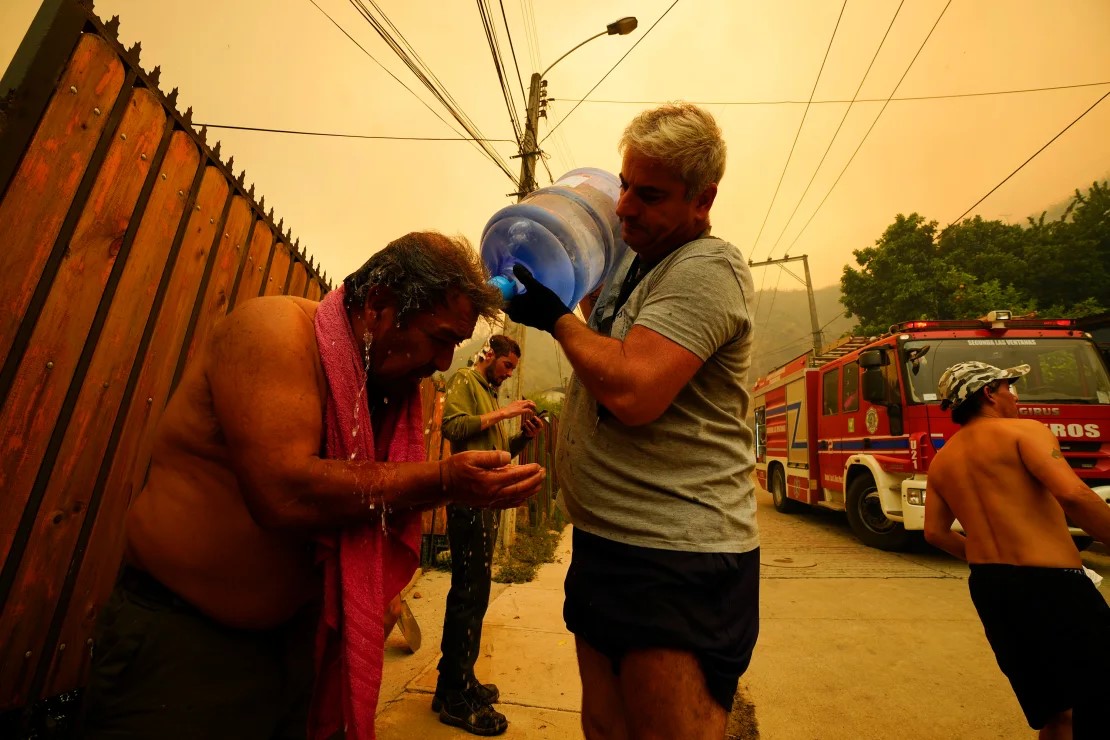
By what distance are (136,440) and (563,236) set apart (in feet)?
6.25

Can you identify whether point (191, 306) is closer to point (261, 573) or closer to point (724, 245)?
point (261, 573)

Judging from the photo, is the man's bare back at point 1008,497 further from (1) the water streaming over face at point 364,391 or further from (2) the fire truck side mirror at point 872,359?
(2) the fire truck side mirror at point 872,359

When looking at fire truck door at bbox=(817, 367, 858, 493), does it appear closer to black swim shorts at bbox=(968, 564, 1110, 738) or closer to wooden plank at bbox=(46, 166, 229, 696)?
black swim shorts at bbox=(968, 564, 1110, 738)

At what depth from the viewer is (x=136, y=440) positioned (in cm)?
202

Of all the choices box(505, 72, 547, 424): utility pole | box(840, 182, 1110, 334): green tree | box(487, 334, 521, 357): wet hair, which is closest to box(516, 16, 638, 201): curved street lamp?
box(505, 72, 547, 424): utility pole

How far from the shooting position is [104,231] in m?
1.79

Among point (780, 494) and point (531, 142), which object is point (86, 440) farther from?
point (780, 494)

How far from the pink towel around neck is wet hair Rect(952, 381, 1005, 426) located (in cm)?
278

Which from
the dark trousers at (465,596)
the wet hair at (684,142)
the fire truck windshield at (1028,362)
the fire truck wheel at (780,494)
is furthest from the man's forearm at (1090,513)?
the fire truck wheel at (780,494)

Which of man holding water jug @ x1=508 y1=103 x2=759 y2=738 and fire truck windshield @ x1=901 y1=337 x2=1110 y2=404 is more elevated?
fire truck windshield @ x1=901 y1=337 x2=1110 y2=404

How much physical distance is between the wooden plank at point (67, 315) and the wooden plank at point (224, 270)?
1.65ft

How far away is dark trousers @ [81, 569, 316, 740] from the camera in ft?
3.84

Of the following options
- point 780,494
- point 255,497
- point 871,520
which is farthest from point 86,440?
point 780,494

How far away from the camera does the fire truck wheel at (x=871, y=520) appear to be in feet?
23.7
